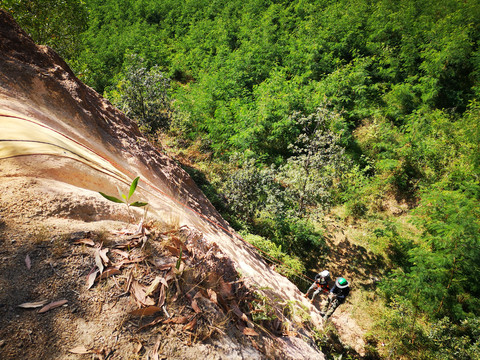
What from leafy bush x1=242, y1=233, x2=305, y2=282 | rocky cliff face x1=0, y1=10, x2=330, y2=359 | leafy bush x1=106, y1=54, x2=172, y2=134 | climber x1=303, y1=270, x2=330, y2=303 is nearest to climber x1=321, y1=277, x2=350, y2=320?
climber x1=303, y1=270, x2=330, y2=303

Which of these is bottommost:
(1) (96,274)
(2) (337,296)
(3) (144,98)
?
(2) (337,296)

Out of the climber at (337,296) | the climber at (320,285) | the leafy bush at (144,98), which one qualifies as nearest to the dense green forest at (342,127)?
the leafy bush at (144,98)

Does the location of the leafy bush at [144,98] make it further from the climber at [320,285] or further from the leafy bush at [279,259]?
the climber at [320,285]

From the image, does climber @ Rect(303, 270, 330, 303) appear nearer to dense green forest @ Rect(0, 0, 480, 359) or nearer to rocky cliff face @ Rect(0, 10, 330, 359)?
dense green forest @ Rect(0, 0, 480, 359)

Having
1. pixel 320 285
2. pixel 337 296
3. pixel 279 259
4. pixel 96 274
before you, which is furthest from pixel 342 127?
pixel 96 274

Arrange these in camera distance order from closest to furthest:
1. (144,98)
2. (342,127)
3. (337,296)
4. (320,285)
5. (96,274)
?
1. (96,274)
2. (337,296)
3. (320,285)
4. (144,98)
5. (342,127)

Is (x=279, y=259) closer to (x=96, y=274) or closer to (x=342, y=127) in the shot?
(x=96, y=274)

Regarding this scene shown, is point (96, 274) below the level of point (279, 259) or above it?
above
